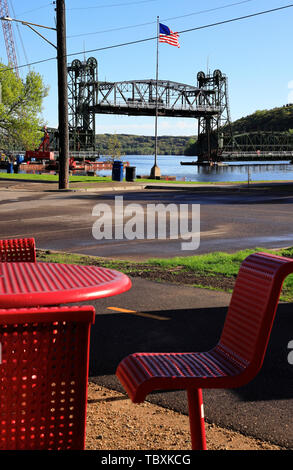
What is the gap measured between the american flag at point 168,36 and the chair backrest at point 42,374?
42322mm

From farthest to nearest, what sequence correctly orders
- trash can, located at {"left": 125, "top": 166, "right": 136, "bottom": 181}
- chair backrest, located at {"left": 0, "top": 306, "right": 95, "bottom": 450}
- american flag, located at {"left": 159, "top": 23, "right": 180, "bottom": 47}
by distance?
american flag, located at {"left": 159, "top": 23, "right": 180, "bottom": 47} < trash can, located at {"left": 125, "top": 166, "right": 136, "bottom": 181} < chair backrest, located at {"left": 0, "top": 306, "right": 95, "bottom": 450}

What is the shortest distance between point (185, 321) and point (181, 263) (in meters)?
3.55

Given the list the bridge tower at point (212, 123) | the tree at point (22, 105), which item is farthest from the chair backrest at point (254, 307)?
the bridge tower at point (212, 123)

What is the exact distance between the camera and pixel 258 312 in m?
3.09

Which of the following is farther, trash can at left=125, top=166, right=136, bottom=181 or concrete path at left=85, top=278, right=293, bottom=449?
trash can at left=125, top=166, right=136, bottom=181

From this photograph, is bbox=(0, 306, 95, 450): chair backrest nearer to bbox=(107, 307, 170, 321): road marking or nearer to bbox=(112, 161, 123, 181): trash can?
bbox=(107, 307, 170, 321): road marking

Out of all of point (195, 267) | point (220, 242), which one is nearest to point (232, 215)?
point (220, 242)

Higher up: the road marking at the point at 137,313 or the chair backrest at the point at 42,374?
the chair backrest at the point at 42,374

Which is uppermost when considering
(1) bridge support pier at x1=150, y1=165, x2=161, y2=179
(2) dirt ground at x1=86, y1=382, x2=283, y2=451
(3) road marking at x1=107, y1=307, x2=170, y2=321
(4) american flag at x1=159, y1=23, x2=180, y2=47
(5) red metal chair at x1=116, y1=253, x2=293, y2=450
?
(4) american flag at x1=159, y1=23, x2=180, y2=47

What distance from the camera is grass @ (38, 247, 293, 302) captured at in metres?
9.41

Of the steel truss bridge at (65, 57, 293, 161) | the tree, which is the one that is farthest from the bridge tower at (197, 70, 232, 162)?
the tree

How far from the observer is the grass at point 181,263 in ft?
30.9

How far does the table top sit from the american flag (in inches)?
1604

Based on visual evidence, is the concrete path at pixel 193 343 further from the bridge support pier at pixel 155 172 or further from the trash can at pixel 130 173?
the bridge support pier at pixel 155 172
